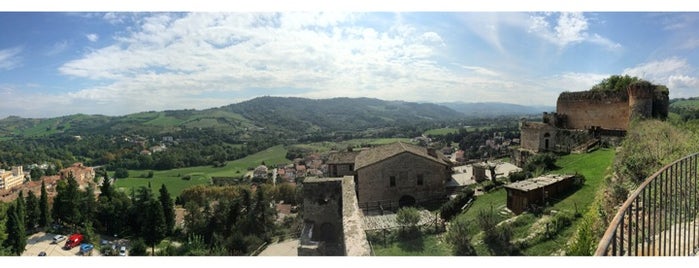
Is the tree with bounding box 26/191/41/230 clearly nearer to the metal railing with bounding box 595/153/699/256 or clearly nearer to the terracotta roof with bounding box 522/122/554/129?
the terracotta roof with bounding box 522/122/554/129

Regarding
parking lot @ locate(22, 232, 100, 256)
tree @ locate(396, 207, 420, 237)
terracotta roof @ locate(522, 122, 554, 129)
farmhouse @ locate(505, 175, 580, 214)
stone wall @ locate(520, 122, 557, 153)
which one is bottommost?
parking lot @ locate(22, 232, 100, 256)

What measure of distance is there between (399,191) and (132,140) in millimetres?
91382

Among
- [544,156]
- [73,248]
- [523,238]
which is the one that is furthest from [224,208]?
[523,238]

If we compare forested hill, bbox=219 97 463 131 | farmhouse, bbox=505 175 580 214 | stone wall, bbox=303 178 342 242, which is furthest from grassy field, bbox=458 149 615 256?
forested hill, bbox=219 97 463 131

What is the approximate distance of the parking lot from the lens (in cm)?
2795

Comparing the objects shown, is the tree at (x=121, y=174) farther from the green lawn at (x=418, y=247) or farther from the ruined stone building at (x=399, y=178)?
the green lawn at (x=418, y=247)

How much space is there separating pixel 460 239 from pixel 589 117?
1257cm

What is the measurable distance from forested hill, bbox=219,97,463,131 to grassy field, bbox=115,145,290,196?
149ft

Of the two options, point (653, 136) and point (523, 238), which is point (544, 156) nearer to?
point (653, 136)

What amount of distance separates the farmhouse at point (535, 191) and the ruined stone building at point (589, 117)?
650 centimetres

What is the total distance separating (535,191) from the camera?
9.11m

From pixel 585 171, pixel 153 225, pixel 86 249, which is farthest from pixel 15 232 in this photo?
pixel 585 171

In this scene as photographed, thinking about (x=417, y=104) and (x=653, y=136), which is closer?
(x=653, y=136)

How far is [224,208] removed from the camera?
30.4 meters
